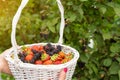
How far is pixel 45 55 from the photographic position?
170cm

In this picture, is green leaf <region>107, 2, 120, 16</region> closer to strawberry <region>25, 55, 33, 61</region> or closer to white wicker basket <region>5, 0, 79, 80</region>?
white wicker basket <region>5, 0, 79, 80</region>

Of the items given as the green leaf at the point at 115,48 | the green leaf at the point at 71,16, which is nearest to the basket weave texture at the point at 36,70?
the green leaf at the point at 71,16

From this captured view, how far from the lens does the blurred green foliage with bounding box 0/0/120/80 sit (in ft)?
7.54

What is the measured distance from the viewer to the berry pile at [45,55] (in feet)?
5.57

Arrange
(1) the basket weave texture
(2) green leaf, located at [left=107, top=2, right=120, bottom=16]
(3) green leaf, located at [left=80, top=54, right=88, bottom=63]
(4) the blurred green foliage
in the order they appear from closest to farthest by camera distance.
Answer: (1) the basket weave texture
(2) green leaf, located at [left=107, top=2, right=120, bottom=16]
(4) the blurred green foliage
(3) green leaf, located at [left=80, top=54, right=88, bottom=63]

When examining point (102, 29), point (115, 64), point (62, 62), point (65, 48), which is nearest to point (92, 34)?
point (102, 29)

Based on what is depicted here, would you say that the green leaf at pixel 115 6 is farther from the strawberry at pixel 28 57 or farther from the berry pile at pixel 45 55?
the strawberry at pixel 28 57

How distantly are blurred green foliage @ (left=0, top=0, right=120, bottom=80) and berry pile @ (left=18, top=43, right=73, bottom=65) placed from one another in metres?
0.46

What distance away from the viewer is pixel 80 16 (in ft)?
7.48

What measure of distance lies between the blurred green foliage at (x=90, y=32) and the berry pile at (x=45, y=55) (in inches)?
18.2

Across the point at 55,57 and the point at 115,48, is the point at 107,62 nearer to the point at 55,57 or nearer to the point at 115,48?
the point at 115,48

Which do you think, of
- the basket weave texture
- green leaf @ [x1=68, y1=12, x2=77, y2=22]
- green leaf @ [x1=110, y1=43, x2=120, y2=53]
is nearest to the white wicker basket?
the basket weave texture

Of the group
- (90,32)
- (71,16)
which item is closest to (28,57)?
(71,16)

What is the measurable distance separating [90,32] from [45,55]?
719mm
